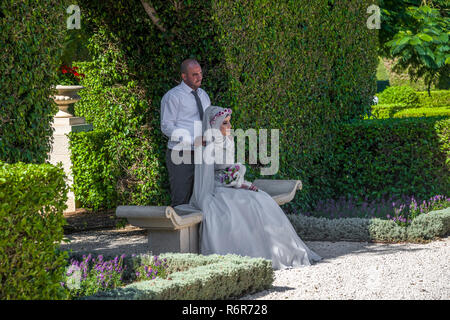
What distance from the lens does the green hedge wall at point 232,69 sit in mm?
7648

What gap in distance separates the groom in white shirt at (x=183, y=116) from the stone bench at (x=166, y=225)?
1.77 ft

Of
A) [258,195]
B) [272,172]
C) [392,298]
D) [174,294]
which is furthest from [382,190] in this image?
[174,294]

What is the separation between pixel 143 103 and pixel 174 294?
13.1ft

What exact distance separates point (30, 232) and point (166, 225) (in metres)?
1.91

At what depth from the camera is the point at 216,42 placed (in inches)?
295

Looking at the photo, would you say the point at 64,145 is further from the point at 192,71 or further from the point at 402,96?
the point at 402,96

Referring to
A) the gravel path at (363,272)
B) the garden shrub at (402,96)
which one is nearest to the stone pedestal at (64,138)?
the gravel path at (363,272)

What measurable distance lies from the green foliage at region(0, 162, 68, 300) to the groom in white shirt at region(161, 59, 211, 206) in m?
2.58

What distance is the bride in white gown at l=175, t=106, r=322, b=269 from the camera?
6434 millimetres

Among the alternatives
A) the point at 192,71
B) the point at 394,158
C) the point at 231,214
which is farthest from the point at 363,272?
the point at 394,158

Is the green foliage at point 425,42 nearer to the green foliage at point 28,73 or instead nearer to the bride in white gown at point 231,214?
the bride in white gown at point 231,214

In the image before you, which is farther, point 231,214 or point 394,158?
point 394,158

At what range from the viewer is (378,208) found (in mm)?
9484

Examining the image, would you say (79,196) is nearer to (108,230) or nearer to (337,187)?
(108,230)
